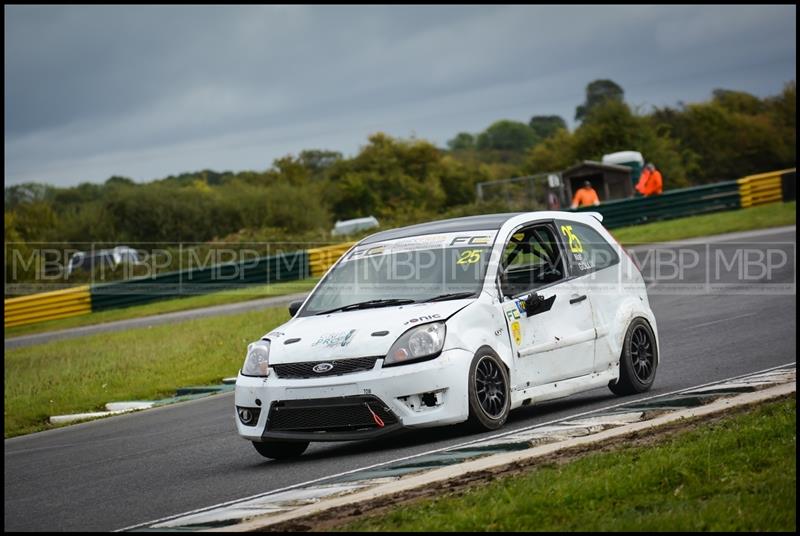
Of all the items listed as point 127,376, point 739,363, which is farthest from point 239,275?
point 739,363

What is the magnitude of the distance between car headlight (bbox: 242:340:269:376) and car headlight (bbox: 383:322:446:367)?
918 millimetres

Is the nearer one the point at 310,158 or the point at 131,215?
the point at 131,215

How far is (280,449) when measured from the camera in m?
8.87

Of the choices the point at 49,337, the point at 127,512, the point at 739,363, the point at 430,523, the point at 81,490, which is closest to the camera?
Answer: the point at 430,523

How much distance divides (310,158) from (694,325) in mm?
112391

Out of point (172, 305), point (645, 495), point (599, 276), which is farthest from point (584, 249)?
point (172, 305)

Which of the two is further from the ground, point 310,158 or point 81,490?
point 310,158

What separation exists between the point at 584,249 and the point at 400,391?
117 inches

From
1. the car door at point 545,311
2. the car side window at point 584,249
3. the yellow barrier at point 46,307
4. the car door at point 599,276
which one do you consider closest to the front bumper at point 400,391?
the car door at point 545,311

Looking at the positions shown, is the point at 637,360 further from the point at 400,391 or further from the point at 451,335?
the point at 400,391

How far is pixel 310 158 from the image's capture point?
12712 centimetres

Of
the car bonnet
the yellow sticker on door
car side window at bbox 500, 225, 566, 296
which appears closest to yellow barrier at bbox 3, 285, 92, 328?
car side window at bbox 500, 225, 566, 296

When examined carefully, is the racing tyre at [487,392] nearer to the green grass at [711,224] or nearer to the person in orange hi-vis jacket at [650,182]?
the green grass at [711,224]

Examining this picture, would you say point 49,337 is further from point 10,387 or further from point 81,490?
point 81,490
